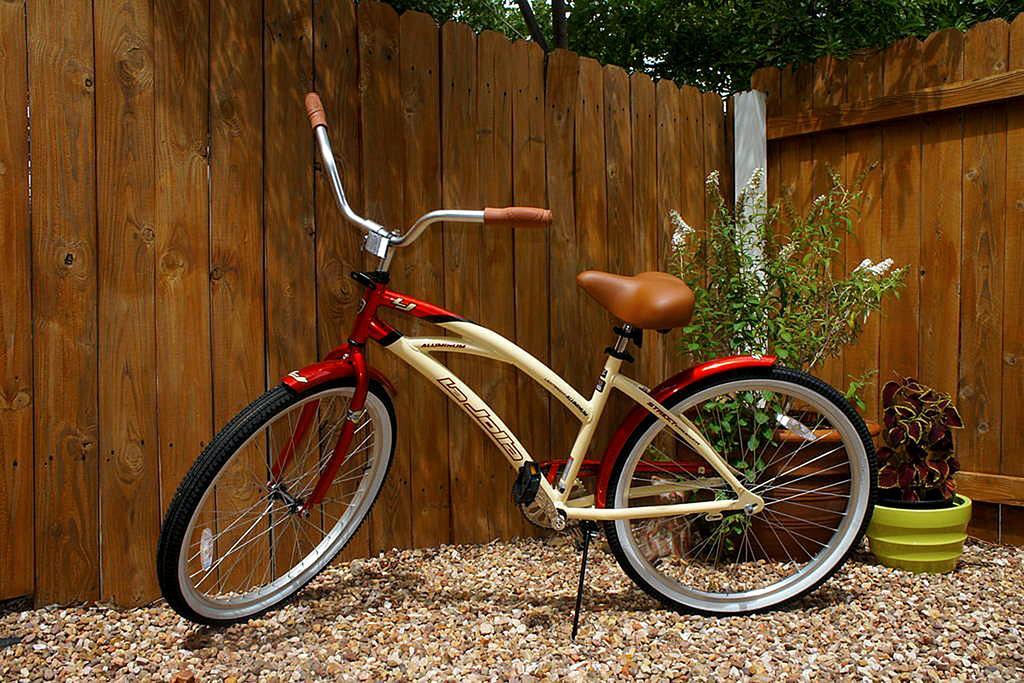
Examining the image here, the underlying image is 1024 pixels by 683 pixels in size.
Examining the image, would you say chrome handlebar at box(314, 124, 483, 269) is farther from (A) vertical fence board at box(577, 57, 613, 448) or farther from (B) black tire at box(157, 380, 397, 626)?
(A) vertical fence board at box(577, 57, 613, 448)

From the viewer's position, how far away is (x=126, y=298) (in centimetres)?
221

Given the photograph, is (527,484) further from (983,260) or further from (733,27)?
(733,27)

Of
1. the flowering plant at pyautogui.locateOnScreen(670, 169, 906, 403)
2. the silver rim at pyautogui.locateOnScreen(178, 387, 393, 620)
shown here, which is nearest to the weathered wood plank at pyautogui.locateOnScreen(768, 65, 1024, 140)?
the flowering plant at pyautogui.locateOnScreen(670, 169, 906, 403)

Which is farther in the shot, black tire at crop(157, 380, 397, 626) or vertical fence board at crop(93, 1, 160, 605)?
vertical fence board at crop(93, 1, 160, 605)

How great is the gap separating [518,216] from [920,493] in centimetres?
169

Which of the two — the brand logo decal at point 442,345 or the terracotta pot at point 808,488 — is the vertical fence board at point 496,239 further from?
the terracotta pot at point 808,488

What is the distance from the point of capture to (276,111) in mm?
2400

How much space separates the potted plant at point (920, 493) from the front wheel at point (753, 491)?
0.65ft

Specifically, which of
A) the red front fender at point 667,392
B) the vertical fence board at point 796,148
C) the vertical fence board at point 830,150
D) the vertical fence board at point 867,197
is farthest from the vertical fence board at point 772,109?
the red front fender at point 667,392

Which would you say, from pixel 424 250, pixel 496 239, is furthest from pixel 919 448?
pixel 424 250

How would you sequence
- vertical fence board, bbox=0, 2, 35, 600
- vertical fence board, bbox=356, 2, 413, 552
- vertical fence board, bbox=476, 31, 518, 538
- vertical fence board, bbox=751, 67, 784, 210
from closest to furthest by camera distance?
vertical fence board, bbox=0, 2, 35, 600
vertical fence board, bbox=356, 2, 413, 552
vertical fence board, bbox=476, 31, 518, 538
vertical fence board, bbox=751, 67, 784, 210

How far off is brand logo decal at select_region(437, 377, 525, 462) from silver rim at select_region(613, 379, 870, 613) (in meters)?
0.32

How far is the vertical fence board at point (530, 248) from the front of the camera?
9.32ft

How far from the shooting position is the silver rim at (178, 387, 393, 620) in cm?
231
